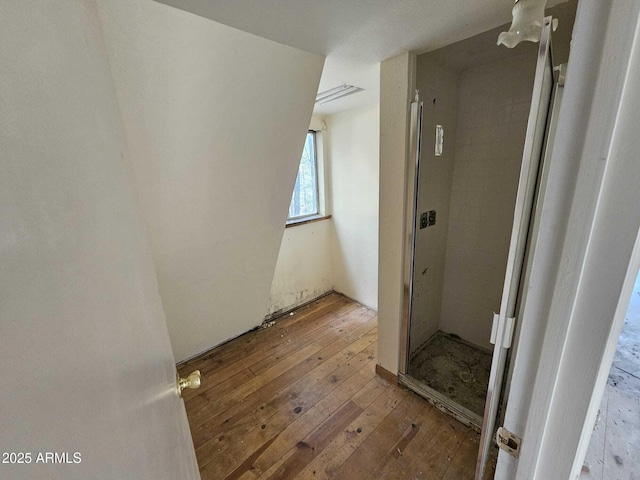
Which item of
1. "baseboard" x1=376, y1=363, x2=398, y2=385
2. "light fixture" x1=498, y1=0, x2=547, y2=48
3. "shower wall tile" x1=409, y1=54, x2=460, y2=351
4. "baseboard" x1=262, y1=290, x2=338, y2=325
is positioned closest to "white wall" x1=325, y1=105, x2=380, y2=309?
"baseboard" x1=262, y1=290, x2=338, y2=325

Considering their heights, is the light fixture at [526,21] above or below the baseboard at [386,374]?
above

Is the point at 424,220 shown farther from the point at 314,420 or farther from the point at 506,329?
the point at 314,420

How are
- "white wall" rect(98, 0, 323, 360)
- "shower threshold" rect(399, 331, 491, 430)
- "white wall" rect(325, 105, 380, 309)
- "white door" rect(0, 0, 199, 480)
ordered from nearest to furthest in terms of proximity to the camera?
"white door" rect(0, 0, 199, 480) < "white wall" rect(98, 0, 323, 360) < "shower threshold" rect(399, 331, 491, 430) < "white wall" rect(325, 105, 380, 309)

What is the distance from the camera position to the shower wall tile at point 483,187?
1753mm

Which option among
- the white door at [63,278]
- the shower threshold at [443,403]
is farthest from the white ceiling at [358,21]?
the shower threshold at [443,403]

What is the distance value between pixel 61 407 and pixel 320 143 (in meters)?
2.96

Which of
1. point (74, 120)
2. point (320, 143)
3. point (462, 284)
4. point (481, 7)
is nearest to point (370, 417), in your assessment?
point (462, 284)

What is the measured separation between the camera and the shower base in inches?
66.1

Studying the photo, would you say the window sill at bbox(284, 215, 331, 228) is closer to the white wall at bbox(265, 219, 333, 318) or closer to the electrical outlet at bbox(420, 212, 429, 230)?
the white wall at bbox(265, 219, 333, 318)

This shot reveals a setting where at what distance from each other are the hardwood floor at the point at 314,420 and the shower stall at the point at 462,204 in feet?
0.79

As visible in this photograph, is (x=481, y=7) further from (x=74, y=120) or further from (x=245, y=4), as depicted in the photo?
(x=74, y=120)

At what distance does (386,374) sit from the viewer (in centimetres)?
191

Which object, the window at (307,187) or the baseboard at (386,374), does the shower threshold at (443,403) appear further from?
the window at (307,187)

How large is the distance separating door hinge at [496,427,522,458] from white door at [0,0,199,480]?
2.10 feet
